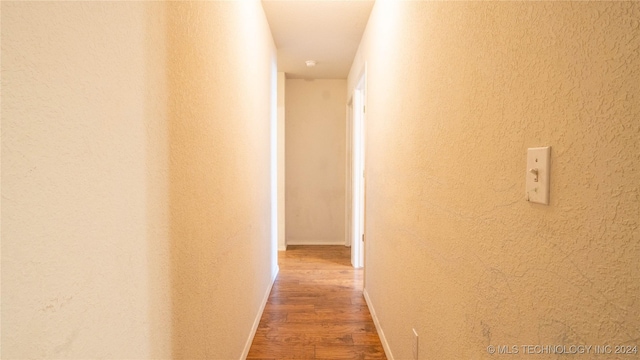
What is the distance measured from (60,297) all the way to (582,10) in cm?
102

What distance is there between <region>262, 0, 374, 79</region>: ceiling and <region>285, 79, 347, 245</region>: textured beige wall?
0.56 m

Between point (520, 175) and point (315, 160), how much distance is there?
12.7 ft

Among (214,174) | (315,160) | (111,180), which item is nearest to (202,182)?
(214,174)

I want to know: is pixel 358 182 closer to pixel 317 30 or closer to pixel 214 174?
pixel 317 30

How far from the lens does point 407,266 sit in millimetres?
1473

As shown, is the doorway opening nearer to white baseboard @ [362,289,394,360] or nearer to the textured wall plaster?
white baseboard @ [362,289,394,360]

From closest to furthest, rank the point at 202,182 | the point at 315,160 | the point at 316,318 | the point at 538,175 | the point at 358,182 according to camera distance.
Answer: the point at 538,175, the point at 202,182, the point at 316,318, the point at 358,182, the point at 315,160

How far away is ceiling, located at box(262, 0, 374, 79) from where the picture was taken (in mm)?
2361

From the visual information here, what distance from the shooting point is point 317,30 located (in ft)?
9.09

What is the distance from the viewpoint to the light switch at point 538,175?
23.3 inches

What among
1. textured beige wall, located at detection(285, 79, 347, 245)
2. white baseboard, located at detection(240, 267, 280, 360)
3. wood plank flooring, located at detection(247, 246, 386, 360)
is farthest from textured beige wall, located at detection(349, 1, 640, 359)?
textured beige wall, located at detection(285, 79, 347, 245)

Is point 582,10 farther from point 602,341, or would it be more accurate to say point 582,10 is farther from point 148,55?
point 148,55

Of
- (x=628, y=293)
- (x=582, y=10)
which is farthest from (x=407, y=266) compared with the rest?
(x=582, y=10)

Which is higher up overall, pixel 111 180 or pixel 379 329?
pixel 111 180
